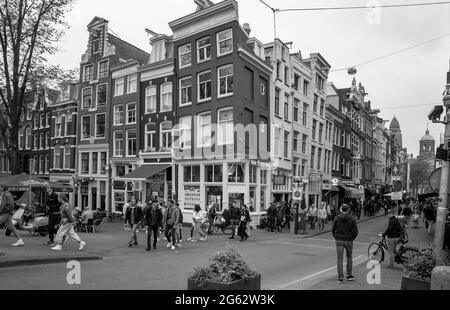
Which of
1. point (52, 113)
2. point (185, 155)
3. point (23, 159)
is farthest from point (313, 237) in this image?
point (23, 159)

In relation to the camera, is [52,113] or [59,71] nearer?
[59,71]

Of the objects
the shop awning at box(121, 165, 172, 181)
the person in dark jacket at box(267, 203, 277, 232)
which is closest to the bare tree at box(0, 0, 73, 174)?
the shop awning at box(121, 165, 172, 181)

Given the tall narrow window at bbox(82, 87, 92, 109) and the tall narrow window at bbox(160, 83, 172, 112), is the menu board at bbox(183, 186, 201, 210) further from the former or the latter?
the tall narrow window at bbox(82, 87, 92, 109)

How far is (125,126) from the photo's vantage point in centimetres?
3622

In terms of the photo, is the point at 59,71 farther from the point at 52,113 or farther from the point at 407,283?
the point at 407,283

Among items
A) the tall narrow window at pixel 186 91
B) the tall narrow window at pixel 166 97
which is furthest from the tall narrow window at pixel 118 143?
the tall narrow window at pixel 186 91

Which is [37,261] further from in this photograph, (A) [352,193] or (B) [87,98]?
(A) [352,193]

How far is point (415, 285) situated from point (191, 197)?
22.9 metres

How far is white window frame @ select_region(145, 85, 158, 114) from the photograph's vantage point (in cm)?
3381

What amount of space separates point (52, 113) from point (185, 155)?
71.8ft

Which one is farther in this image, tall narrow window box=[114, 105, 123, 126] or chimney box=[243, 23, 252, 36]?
tall narrow window box=[114, 105, 123, 126]

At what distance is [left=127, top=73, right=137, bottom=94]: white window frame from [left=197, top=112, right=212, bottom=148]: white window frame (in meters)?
8.71

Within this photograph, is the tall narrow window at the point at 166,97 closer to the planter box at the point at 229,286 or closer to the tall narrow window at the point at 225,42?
the tall narrow window at the point at 225,42
